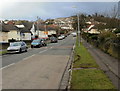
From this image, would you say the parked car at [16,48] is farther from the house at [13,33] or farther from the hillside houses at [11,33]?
the house at [13,33]

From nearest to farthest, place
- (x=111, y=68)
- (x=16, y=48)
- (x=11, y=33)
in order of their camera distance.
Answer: (x=111, y=68) < (x=16, y=48) < (x=11, y=33)

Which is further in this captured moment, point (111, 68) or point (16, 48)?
point (16, 48)

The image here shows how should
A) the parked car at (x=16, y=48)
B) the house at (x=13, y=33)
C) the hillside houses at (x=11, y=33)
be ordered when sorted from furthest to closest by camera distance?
the house at (x=13, y=33), the hillside houses at (x=11, y=33), the parked car at (x=16, y=48)

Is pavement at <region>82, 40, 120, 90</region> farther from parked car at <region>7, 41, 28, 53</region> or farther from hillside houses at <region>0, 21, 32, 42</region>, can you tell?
hillside houses at <region>0, 21, 32, 42</region>

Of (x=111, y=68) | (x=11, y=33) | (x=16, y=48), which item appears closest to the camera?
(x=111, y=68)

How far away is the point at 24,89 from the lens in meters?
7.32

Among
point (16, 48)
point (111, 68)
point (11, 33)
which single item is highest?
point (11, 33)

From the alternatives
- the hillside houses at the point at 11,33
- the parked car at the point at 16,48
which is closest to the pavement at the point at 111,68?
the parked car at the point at 16,48

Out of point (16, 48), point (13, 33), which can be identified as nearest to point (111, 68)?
point (16, 48)

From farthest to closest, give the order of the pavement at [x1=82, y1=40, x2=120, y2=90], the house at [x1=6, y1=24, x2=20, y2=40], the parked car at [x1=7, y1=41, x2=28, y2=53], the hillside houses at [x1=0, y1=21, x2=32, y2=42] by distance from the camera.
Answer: the house at [x1=6, y1=24, x2=20, y2=40] < the hillside houses at [x1=0, y1=21, x2=32, y2=42] < the parked car at [x1=7, y1=41, x2=28, y2=53] < the pavement at [x1=82, y1=40, x2=120, y2=90]

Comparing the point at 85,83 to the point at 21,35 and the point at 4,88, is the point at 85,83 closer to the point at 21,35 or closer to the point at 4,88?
the point at 4,88

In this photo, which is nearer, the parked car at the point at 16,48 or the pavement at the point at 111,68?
the pavement at the point at 111,68

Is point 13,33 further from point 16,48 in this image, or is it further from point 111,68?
point 111,68

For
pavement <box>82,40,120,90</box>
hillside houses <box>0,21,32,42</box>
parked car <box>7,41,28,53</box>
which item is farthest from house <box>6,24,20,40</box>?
pavement <box>82,40,120,90</box>
